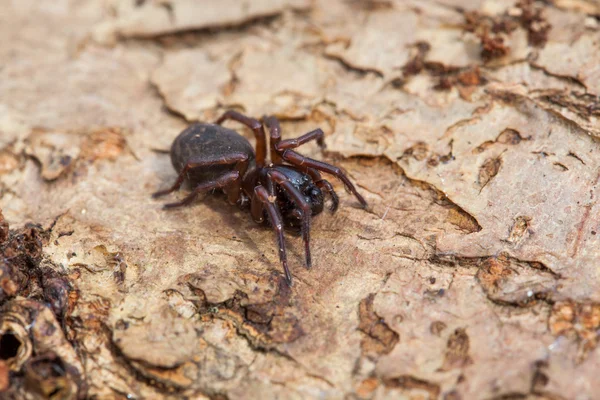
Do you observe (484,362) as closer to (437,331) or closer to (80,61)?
(437,331)

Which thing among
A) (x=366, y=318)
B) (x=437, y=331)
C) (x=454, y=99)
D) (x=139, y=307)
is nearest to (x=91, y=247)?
(x=139, y=307)

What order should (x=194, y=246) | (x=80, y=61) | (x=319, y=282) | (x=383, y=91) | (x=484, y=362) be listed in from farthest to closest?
(x=80, y=61), (x=383, y=91), (x=194, y=246), (x=319, y=282), (x=484, y=362)

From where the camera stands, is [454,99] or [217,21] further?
[217,21]

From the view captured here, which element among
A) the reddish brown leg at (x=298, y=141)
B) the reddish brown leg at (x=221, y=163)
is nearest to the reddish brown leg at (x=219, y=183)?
the reddish brown leg at (x=221, y=163)

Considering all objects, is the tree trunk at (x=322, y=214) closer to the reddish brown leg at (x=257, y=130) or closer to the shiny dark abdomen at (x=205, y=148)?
the shiny dark abdomen at (x=205, y=148)

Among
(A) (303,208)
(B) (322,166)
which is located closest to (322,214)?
(B) (322,166)

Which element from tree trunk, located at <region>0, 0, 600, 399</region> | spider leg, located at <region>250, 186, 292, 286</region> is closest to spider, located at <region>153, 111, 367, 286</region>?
spider leg, located at <region>250, 186, 292, 286</region>

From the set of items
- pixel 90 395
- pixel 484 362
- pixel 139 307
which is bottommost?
pixel 90 395
